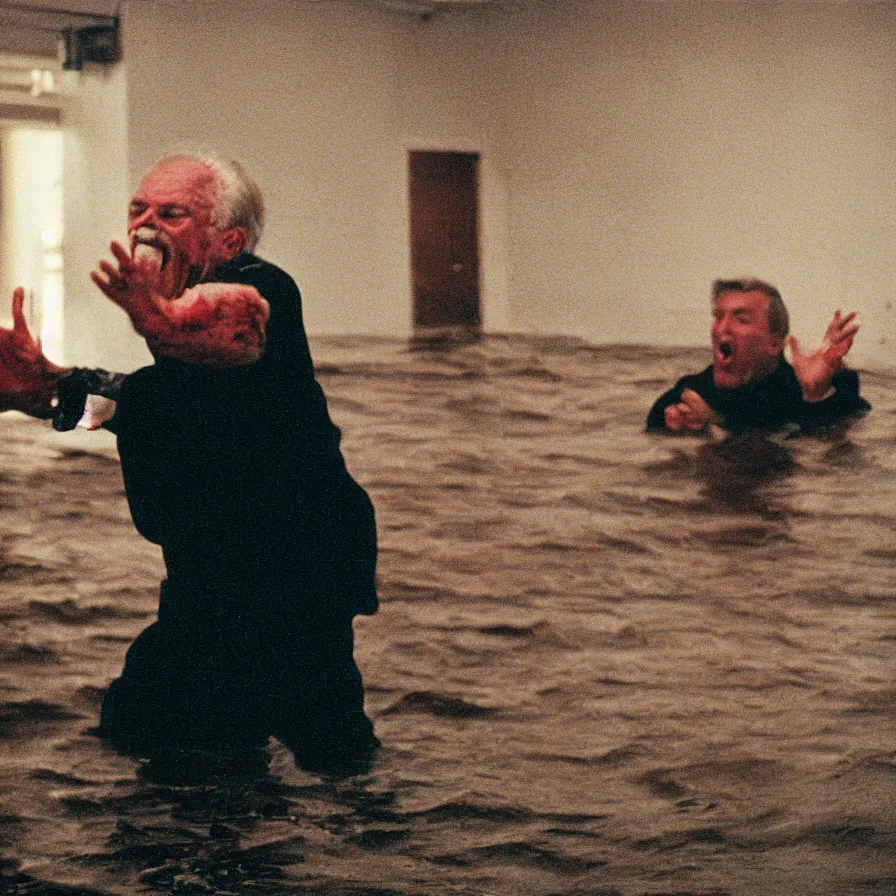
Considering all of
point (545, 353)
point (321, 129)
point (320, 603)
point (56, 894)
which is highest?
point (321, 129)

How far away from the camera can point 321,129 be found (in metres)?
5.51

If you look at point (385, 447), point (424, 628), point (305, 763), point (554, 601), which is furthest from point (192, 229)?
point (385, 447)

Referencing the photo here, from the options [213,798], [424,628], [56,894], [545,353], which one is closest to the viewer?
[56,894]

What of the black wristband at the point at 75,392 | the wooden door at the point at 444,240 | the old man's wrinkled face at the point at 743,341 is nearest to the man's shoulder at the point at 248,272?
the black wristband at the point at 75,392

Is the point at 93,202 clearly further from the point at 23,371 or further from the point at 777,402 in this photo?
the point at 23,371

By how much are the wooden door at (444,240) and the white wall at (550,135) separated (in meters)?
0.08

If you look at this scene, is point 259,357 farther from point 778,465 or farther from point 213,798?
point 778,465

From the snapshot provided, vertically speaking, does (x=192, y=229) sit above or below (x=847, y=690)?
above

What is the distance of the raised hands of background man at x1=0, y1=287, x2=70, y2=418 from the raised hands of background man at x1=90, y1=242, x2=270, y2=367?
0.19m

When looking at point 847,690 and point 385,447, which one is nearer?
point 847,690

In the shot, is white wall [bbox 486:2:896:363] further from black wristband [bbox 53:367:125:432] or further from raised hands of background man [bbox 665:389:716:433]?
black wristband [bbox 53:367:125:432]

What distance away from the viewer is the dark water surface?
112 inches

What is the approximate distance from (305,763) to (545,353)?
10.3 ft

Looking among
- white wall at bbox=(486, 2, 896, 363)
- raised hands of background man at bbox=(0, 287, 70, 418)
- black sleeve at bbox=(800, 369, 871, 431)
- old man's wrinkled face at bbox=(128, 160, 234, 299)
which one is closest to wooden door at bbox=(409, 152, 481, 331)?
white wall at bbox=(486, 2, 896, 363)
